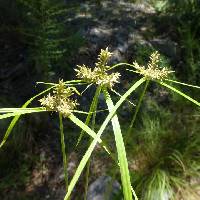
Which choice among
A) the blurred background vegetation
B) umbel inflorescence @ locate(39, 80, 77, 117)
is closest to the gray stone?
the blurred background vegetation

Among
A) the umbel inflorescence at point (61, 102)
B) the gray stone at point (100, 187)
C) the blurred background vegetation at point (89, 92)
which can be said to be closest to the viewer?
the umbel inflorescence at point (61, 102)

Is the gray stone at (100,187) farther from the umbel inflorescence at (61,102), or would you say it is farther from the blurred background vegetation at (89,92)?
the umbel inflorescence at (61,102)

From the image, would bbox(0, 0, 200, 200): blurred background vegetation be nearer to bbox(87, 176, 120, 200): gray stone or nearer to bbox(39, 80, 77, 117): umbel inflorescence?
bbox(87, 176, 120, 200): gray stone

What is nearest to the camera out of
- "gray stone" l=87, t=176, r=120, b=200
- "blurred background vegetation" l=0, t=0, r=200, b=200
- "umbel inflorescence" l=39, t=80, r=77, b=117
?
"umbel inflorescence" l=39, t=80, r=77, b=117

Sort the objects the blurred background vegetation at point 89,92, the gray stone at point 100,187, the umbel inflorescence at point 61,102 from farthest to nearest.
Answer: the blurred background vegetation at point 89,92
the gray stone at point 100,187
the umbel inflorescence at point 61,102

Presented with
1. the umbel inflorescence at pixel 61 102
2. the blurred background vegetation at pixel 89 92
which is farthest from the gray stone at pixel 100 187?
the umbel inflorescence at pixel 61 102

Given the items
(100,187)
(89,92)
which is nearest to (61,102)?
(100,187)

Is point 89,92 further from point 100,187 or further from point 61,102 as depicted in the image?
point 61,102

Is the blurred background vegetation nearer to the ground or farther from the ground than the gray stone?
farther from the ground

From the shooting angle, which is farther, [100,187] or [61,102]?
→ [100,187]
